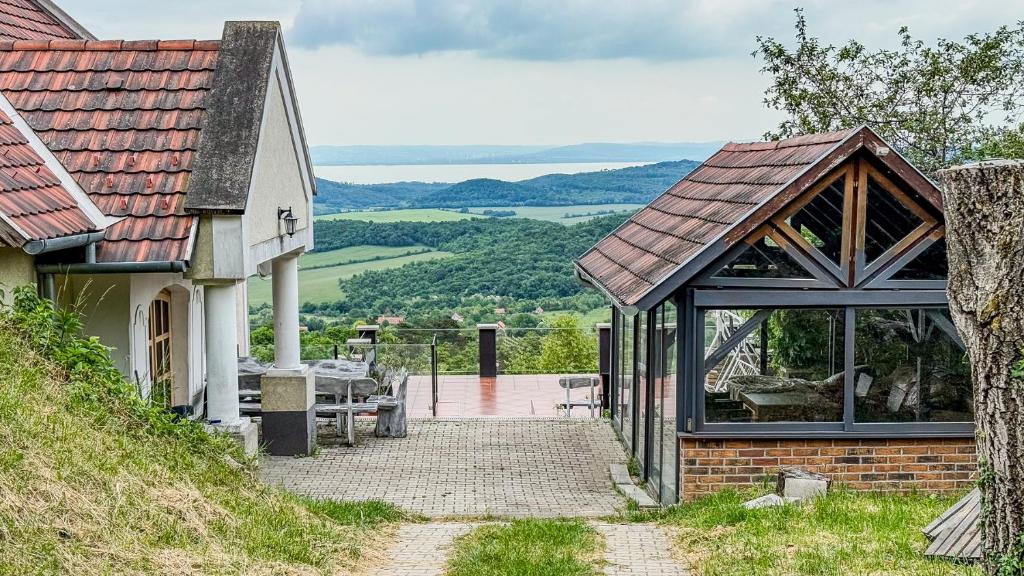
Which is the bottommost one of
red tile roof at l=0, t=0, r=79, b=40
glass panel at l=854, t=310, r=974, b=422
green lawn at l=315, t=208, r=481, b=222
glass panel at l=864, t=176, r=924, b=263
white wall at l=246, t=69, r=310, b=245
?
glass panel at l=854, t=310, r=974, b=422

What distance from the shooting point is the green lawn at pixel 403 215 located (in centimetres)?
5659

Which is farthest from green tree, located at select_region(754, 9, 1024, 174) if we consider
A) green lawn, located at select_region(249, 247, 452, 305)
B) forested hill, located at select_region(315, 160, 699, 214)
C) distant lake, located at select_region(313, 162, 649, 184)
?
distant lake, located at select_region(313, 162, 649, 184)

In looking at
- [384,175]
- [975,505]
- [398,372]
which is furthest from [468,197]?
[975,505]

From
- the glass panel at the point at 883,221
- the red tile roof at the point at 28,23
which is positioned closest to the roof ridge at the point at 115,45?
the red tile roof at the point at 28,23

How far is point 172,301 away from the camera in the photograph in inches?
575

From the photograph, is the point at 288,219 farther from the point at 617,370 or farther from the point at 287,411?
the point at 617,370

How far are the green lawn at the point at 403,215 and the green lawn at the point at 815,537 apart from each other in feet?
153

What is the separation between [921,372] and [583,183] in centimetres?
5523

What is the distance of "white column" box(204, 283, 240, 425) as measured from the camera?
11820 millimetres

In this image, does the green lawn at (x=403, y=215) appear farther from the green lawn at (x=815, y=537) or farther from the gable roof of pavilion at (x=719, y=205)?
the green lawn at (x=815, y=537)

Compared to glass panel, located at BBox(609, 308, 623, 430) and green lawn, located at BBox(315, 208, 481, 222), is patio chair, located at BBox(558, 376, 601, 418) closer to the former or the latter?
glass panel, located at BBox(609, 308, 623, 430)

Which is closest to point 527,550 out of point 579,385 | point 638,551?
point 638,551

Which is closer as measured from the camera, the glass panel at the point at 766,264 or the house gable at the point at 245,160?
the glass panel at the point at 766,264

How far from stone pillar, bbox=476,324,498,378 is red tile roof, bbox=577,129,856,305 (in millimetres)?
6464
